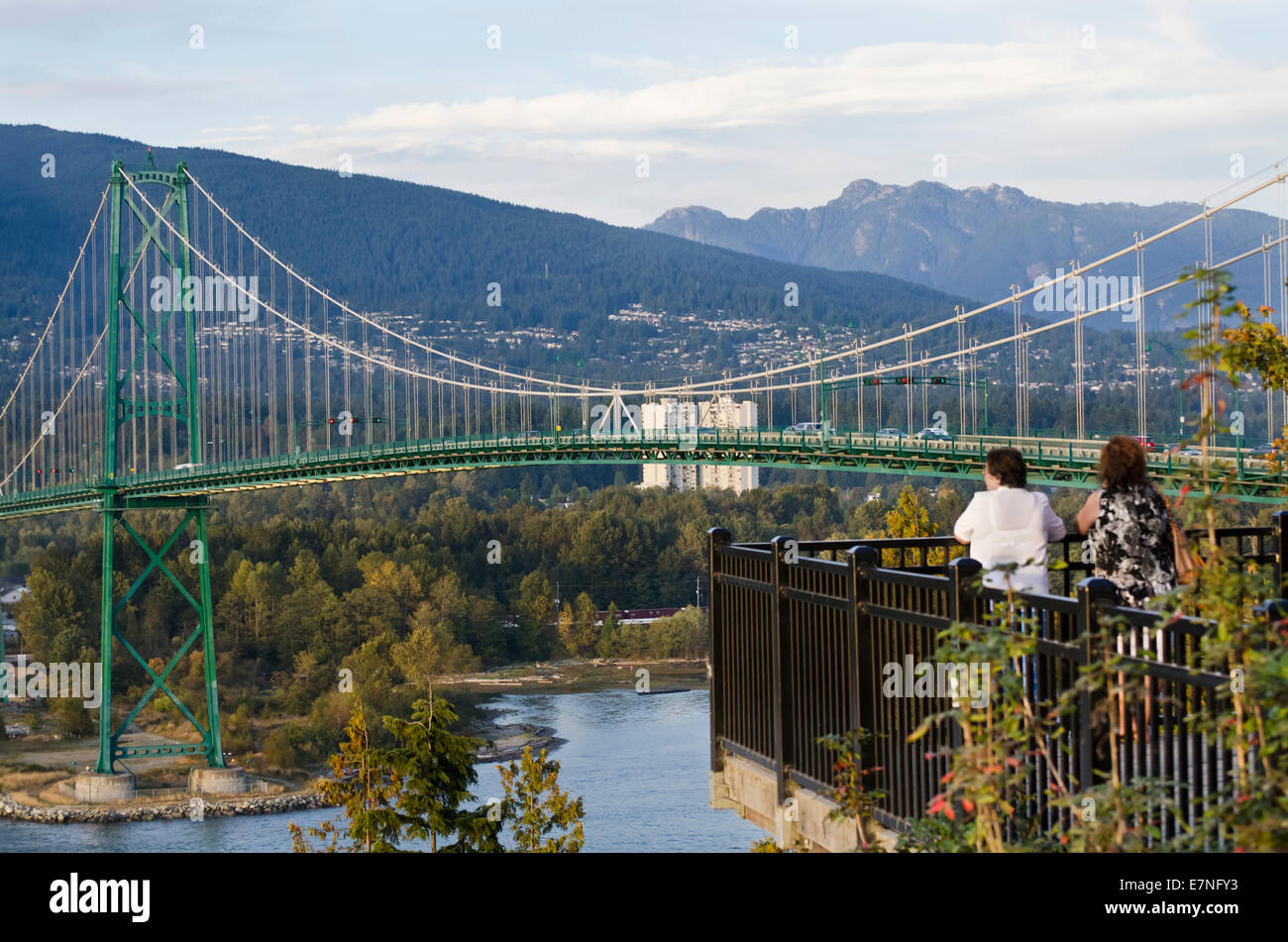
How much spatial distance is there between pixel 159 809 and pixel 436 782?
2105 cm

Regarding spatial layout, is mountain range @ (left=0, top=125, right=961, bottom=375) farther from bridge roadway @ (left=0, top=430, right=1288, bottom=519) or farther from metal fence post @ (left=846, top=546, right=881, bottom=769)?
metal fence post @ (left=846, top=546, right=881, bottom=769)

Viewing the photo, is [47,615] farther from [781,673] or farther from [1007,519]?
[1007,519]

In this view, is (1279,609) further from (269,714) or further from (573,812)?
(269,714)

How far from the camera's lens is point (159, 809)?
40250mm

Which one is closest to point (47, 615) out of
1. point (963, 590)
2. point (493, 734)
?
point (493, 734)

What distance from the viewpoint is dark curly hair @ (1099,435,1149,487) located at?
530 cm

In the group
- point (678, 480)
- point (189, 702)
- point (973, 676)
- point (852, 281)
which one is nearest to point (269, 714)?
point (189, 702)

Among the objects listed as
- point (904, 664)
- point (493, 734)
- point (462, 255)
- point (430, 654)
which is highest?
point (462, 255)

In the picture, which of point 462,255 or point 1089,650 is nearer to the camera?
point 1089,650

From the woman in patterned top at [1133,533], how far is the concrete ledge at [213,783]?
3897 centimetres

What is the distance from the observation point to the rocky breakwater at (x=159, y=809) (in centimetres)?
3969
